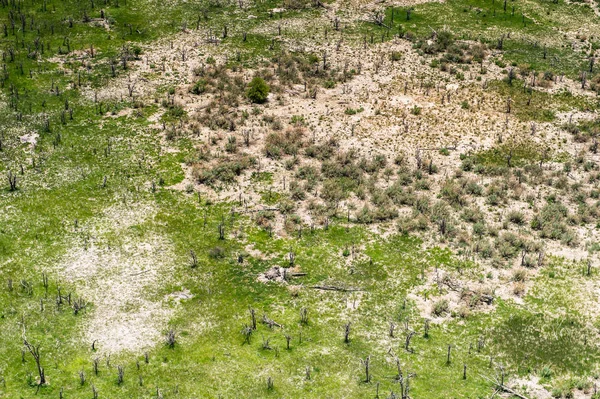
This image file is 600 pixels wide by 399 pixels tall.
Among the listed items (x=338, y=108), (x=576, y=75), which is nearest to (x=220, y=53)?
(x=338, y=108)

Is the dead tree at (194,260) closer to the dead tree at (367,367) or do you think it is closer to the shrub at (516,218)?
the dead tree at (367,367)

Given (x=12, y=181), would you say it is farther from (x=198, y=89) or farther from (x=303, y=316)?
(x=303, y=316)

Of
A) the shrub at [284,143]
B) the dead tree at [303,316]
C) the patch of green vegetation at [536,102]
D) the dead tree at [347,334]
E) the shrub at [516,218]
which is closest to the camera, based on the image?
the dead tree at [347,334]

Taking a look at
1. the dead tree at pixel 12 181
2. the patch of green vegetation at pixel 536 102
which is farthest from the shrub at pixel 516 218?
the dead tree at pixel 12 181

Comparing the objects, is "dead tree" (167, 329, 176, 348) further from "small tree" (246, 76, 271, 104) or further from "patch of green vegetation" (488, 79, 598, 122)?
"patch of green vegetation" (488, 79, 598, 122)

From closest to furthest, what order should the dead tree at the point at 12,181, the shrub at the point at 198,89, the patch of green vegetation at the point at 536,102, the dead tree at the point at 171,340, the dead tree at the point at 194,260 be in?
the dead tree at the point at 171,340
the dead tree at the point at 194,260
the dead tree at the point at 12,181
the patch of green vegetation at the point at 536,102
the shrub at the point at 198,89

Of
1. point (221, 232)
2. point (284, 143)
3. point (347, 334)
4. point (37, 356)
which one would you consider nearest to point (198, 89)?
point (284, 143)

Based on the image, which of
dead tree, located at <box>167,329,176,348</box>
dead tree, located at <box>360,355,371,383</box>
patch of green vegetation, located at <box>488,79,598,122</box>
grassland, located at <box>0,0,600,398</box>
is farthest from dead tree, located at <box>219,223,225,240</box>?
patch of green vegetation, located at <box>488,79,598,122</box>

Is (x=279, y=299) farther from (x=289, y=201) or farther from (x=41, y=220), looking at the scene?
(x=41, y=220)

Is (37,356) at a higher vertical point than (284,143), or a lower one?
lower
